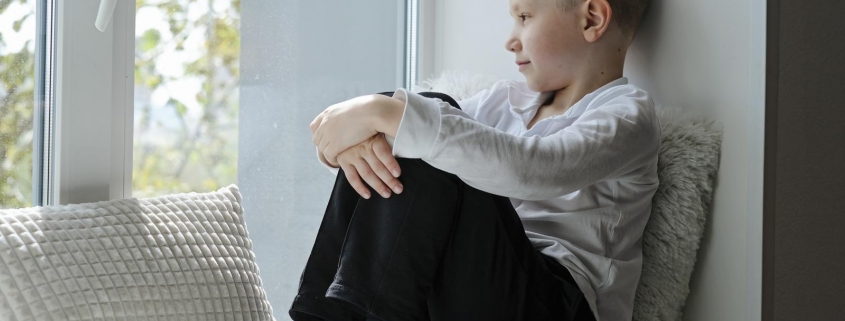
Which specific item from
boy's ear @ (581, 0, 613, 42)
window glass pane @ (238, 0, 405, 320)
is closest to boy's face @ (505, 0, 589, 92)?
boy's ear @ (581, 0, 613, 42)

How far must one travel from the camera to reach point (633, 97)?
1126mm

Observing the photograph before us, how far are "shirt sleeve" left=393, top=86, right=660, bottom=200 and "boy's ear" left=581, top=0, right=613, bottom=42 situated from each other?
0.23 meters

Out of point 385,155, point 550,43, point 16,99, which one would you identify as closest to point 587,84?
point 550,43

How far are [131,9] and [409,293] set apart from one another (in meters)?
0.67

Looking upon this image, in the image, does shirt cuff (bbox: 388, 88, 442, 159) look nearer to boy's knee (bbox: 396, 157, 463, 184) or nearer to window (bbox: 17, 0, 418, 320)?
boy's knee (bbox: 396, 157, 463, 184)

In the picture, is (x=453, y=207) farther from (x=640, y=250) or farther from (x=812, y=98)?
(x=812, y=98)

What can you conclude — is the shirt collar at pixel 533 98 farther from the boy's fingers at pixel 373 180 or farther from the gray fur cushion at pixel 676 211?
the boy's fingers at pixel 373 180

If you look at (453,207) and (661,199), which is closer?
(453,207)

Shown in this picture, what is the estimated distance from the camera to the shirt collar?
1.21m

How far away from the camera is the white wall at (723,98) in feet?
3.60

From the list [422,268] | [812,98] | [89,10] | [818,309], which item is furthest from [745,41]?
[89,10]

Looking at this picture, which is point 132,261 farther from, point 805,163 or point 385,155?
point 805,163

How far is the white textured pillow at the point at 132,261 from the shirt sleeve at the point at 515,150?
0.37 meters

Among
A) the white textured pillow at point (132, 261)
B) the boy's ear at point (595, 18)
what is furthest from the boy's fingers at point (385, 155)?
the boy's ear at point (595, 18)
